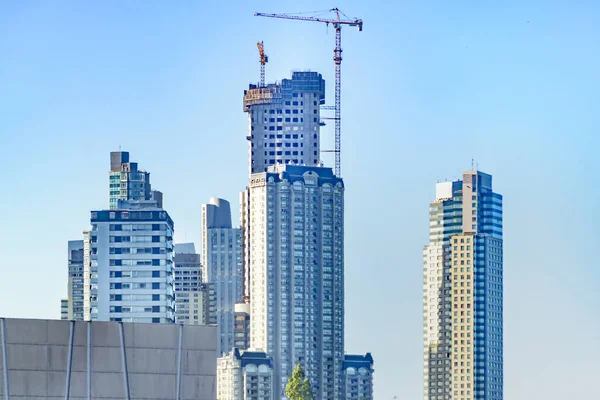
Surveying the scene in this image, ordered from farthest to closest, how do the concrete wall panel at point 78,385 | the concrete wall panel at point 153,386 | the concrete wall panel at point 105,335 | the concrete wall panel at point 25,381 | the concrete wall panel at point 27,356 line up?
1. the concrete wall panel at point 153,386
2. the concrete wall panel at point 78,385
3. the concrete wall panel at point 105,335
4. the concrete wall panel at point 25,381
5. the concrete wall panel at point 27,356

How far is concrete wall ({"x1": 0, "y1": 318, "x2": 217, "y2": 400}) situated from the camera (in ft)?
196

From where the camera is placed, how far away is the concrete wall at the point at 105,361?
196 feet

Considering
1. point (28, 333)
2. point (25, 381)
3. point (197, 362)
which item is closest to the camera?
point (28, 333)

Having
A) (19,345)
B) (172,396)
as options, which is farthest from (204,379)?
(19,345)

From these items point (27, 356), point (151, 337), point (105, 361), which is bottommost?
point (105, 361)

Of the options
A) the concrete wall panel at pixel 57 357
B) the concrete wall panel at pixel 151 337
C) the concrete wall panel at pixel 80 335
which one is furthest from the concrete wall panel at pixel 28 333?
the concrete wall panel at pixel 151 337

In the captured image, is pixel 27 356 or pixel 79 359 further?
pixel 79 359

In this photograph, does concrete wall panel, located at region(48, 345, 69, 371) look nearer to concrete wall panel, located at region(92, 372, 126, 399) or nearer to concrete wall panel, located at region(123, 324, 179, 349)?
concrete wall panel, located at region(92, 372, 126, 399)

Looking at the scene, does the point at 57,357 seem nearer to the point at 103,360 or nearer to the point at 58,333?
the point at 58,333

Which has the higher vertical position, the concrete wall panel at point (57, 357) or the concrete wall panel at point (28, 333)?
the concrete wall panel at point (28, 333)

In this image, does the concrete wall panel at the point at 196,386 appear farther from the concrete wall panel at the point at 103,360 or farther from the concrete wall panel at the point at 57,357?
the concrete wall panel at the point at 57,357

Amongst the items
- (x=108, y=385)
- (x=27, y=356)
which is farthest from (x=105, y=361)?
(x=27, y=356)

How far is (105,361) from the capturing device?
60.1 m

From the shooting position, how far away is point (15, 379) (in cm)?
5981
